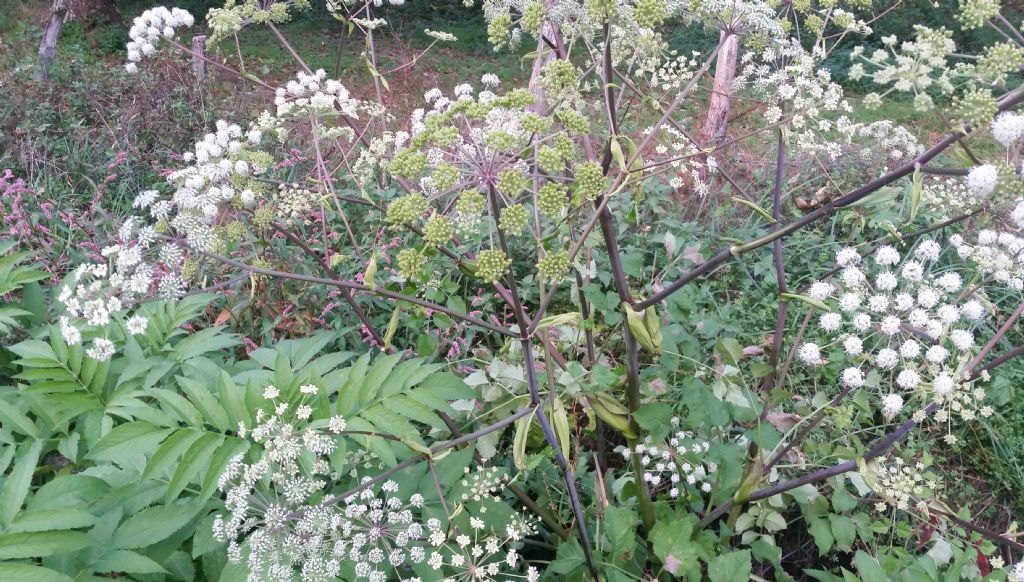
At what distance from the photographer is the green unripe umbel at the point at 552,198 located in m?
1.62

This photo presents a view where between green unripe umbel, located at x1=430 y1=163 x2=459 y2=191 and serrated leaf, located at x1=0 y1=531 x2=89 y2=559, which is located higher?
green unripe umbel, located at x1=430 y1=163 x2=459 y2=191

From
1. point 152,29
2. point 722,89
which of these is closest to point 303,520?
point 152,29

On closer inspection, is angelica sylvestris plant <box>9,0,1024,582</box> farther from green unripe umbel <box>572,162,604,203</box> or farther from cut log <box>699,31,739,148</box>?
cut log <box>699,31,739,148</box>

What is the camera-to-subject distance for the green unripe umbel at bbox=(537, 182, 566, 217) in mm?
1622

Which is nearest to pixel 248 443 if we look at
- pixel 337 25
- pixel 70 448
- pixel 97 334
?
pixel 70 448

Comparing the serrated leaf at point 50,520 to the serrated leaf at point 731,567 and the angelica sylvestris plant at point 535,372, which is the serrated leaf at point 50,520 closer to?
the angelica sylvestris plant at point 535,372

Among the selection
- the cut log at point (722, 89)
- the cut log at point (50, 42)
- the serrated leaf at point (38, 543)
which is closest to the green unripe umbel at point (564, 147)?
the serrated leaf at point (38, 543)

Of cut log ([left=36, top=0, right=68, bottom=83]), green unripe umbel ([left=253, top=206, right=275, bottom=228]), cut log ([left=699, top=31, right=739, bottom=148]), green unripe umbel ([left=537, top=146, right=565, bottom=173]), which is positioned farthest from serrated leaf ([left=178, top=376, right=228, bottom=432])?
cut log ([left=36, top=0, right=68, bottom=83])

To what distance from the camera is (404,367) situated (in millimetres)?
2055

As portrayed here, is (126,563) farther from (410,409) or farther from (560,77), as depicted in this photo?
(560,77)

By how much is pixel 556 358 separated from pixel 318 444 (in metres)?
1.02

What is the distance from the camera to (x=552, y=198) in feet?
5.36

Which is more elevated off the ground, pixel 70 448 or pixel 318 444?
pixel 318 444

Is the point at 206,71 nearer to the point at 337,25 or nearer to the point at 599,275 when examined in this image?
the point at 599,275
